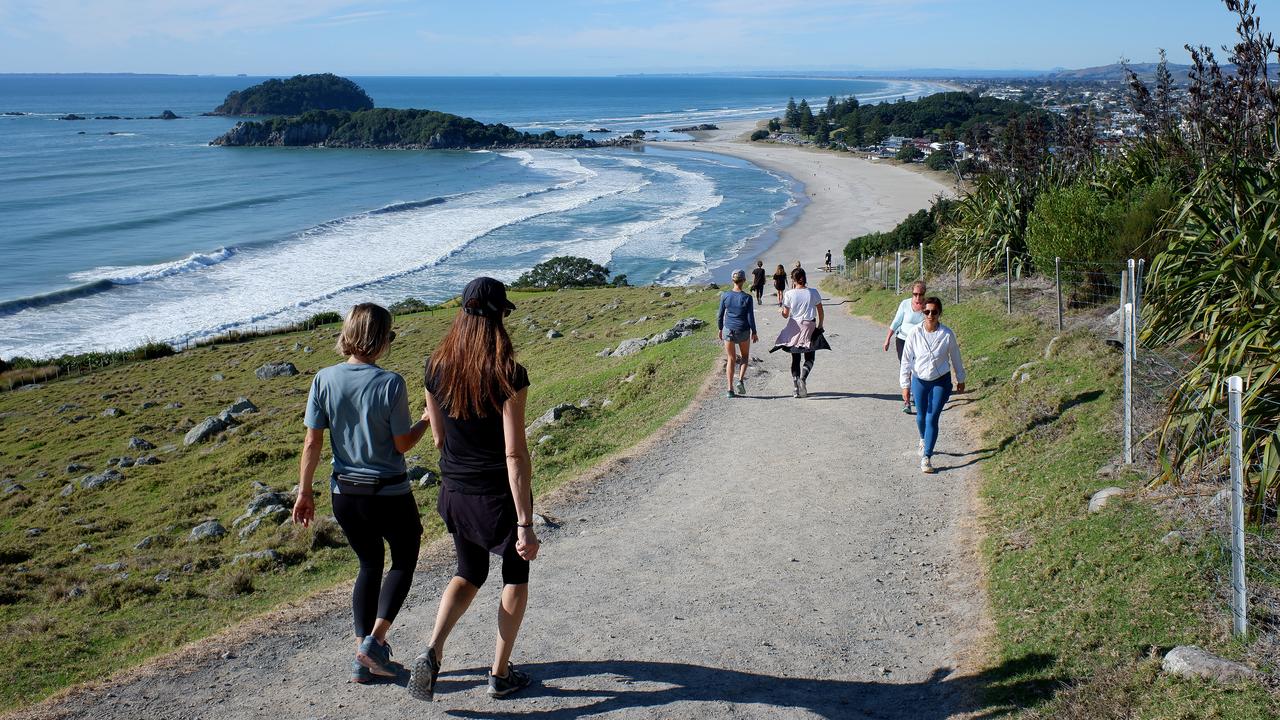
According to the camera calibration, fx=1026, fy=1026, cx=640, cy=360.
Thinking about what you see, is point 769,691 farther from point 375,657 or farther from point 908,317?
point 908,317

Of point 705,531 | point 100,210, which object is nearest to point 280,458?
point 705,531

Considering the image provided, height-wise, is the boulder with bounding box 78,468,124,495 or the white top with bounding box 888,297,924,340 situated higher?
the white top with bounding box 888,297,924,340

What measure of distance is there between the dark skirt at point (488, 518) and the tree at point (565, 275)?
34.6m

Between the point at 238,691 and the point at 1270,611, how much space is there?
506 centimetres

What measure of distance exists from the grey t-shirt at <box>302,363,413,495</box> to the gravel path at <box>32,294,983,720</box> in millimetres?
1163

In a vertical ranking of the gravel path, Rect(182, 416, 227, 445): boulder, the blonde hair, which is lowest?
Rect(182, 416, 227, 445): boulder

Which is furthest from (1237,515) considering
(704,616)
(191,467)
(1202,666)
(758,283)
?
(758,283)

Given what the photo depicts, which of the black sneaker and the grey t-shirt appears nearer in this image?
the grey t-shirt

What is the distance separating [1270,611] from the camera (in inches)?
194

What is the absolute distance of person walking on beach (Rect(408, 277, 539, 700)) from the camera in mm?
4297

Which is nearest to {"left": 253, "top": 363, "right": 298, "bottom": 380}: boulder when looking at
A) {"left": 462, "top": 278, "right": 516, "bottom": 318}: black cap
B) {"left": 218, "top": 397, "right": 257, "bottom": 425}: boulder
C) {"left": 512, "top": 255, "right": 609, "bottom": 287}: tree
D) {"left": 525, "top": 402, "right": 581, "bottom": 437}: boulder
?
{"left": 218, "top": 397, "right": 257, "bottom": 425}: boulder

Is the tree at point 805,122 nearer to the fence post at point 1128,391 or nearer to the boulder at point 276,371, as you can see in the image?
the boulder at point 276,371

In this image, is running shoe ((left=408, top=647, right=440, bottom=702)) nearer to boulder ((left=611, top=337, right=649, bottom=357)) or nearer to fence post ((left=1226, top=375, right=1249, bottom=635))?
fence post ((left=1226, top=375, right=1249, bottom=635))

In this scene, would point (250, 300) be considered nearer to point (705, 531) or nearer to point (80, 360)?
point (80, 360)
